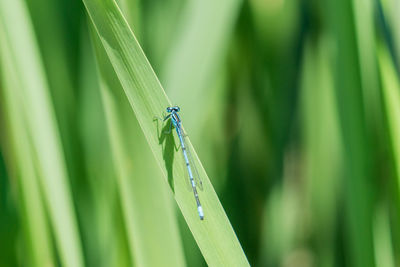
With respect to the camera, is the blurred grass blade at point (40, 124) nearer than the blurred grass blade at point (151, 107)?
No

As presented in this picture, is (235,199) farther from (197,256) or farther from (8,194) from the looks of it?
(8,194)

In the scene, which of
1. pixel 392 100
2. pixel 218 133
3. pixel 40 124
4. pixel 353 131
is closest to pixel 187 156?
pixel 40 124

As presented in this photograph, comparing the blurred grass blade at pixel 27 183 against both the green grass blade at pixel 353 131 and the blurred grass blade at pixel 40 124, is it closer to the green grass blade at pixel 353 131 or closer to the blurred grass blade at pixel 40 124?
the blurred grass blade at pixel 40 124

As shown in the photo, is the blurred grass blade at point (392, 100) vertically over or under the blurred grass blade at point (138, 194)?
over

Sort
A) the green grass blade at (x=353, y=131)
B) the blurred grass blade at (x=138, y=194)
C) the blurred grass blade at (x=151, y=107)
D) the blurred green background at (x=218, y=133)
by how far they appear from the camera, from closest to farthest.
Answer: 1. the blurred grass blade at (x=151, y=107)
2. the blurred grass blade at (x=138, y=194)
3. the blurred green background at (x=218, y=133)
4. the green grass blade at (x=353, y=131)

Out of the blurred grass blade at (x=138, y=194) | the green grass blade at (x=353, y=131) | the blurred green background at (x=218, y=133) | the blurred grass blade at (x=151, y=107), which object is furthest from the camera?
the green grass blade at (x=353, y=131)

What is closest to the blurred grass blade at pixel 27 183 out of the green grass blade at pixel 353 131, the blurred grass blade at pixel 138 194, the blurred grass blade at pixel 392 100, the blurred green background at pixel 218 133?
the blurred green background at pixel 218 133

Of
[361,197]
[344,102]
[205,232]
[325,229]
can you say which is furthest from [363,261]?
[325,229]

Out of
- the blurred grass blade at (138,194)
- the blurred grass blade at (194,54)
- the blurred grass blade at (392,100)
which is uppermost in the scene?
the blurred grass blade at (194,54)
